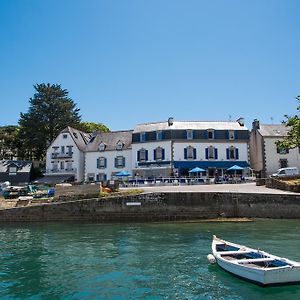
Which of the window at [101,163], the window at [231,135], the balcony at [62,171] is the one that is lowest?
the balcony at [62,171]

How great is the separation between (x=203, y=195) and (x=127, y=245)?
1210 cm

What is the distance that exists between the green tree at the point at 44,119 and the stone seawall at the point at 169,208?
31.9 m

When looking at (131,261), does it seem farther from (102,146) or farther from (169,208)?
(102,146)

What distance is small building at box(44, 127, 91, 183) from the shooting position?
163 ft

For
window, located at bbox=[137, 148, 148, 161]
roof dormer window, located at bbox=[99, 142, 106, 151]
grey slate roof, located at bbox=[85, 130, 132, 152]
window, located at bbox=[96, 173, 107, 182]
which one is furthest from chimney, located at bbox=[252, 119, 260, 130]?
window, located at bbox=[96, 173, 107, 182]

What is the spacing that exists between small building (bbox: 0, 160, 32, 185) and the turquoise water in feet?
86.7

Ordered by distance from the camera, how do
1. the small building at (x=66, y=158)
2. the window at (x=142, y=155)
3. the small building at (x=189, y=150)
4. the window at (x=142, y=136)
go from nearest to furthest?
the small building at (x=189, y=150) < the window at (x=142, y=155) < the window at (x=142, y=136) < the small building at (x=66, y=158)

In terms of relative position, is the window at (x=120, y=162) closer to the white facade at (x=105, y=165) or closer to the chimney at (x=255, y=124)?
the white facade at (x=105, y=165)

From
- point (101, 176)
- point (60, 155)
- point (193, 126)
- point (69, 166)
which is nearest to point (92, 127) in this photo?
point (60, 155)

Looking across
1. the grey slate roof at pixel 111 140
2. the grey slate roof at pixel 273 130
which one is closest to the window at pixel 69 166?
the grey slate roof at pixel 111 140

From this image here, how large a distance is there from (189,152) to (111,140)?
12.1 metres

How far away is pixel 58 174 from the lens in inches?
1983

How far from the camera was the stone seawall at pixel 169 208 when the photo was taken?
28.4m

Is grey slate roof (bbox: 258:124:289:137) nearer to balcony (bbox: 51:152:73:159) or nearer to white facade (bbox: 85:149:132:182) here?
white facade (bbox: 85:149:132:182)
